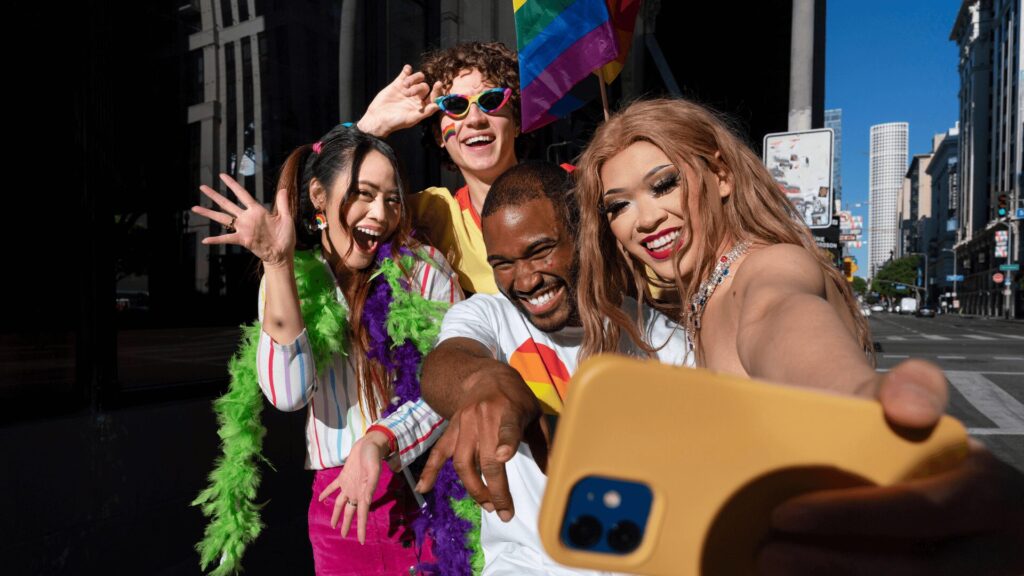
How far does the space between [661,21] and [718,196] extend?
44.7 ft

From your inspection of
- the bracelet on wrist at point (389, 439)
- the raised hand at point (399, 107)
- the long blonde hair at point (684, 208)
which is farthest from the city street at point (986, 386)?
the raised hand at point (399, 107)

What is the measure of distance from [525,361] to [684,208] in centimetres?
55

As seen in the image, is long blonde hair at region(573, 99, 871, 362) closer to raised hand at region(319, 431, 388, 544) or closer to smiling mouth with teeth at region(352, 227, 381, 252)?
raised hand at region(319, 431, 388, 544)

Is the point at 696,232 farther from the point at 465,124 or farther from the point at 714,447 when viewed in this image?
the point at 465,124

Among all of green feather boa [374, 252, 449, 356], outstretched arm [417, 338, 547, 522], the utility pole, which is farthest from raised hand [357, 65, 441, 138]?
the utility pole

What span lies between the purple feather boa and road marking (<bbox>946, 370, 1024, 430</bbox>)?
22.6 ft

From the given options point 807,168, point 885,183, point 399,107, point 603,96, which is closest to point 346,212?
point 399,107

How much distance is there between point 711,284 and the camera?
124 centimetres

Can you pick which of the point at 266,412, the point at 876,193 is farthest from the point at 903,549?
the point at 876,193

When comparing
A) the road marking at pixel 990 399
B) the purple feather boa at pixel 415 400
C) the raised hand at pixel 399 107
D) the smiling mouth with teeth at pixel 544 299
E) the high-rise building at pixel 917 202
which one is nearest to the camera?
the smiling mouth with teeth at pixel 544 299

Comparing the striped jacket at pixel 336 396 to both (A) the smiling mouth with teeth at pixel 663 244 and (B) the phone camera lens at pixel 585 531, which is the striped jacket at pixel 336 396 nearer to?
(A) the smiling mouth with teeth at pixel 663 244

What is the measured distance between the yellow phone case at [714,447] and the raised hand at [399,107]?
1796 mm

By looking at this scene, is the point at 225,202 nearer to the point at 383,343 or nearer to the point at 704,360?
the point at 383,343

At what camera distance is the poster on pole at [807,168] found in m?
6.40
